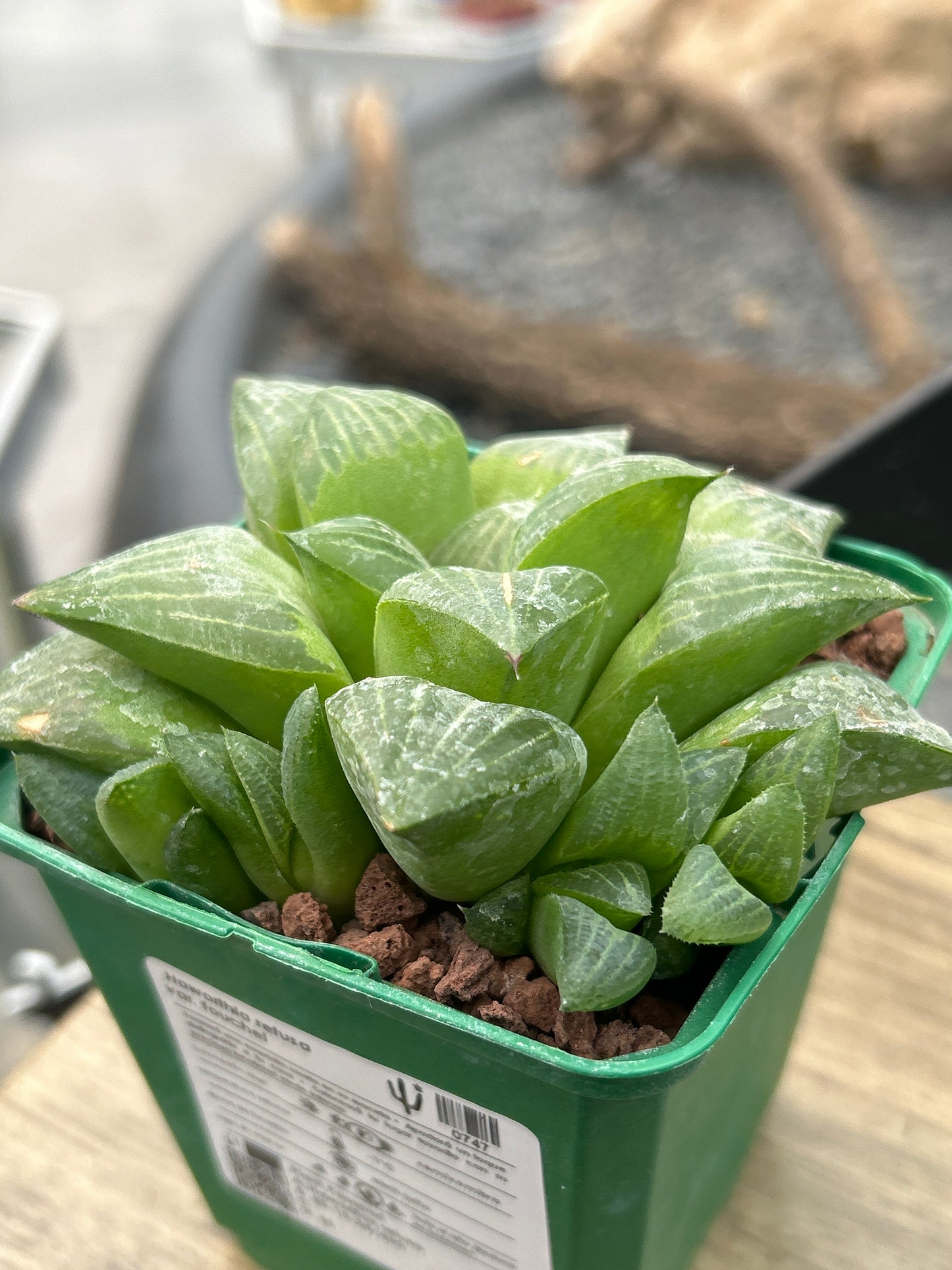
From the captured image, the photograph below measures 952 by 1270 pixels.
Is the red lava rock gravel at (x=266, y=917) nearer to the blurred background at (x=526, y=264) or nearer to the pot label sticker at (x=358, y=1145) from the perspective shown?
the pot label sticker at (x=358, y=1145)

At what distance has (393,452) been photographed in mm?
326

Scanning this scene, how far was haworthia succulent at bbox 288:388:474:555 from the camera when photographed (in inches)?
12.7

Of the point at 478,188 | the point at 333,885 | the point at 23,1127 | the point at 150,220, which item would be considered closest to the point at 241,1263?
the point at 23,1127

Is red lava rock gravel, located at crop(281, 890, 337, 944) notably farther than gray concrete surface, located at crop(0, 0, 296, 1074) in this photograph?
No

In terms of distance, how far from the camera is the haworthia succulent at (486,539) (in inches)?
12.5

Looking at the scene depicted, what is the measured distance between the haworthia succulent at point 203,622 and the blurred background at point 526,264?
30cm

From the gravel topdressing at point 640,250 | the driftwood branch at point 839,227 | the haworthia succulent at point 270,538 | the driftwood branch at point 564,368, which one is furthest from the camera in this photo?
the gravel topdressing at point 640,250

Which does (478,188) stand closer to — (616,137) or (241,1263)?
(616,137)

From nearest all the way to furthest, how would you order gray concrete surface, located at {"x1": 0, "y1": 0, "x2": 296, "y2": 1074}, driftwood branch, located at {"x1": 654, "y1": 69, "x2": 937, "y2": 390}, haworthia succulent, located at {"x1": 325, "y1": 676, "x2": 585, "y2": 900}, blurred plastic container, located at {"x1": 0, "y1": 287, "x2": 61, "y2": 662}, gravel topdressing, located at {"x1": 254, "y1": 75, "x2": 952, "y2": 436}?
haworthia succulent, located at {"x1": 325, "y1": 676, "x2": 585, "y2": 900}
blurred plastic container, located at {"x1": 0, "y1": 287, "x2": 61, "y2": 662}
driftwood branch, located at {"x1": 654, "y1": 69, "x2": 937, "y2": 390}
gravel topdressing, located at {"x1": 254, "y1": 75, "x2": 952, "y2": 436}
gray concrete surface, located at {"x1": 0, "y1": 0, "x2": 296, "y2": 1074}

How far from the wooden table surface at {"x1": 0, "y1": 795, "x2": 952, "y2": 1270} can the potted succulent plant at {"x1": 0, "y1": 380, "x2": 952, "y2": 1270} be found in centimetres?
9

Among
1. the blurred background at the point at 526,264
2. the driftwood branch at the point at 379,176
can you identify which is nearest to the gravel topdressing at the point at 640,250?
the blurred background at the point at 526,264

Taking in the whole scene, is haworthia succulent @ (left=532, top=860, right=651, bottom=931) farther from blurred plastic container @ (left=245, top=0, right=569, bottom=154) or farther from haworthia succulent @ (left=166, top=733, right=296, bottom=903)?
blurred plastic container @ (left=245, top=0, right=569, bottom=154)

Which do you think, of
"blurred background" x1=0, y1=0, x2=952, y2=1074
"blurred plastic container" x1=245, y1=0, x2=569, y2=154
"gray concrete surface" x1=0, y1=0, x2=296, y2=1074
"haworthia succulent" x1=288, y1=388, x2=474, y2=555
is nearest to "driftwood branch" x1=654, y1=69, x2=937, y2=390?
"blurred background" x1=0, y1=0, x2=952, y2=1074

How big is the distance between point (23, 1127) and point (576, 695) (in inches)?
12.1
